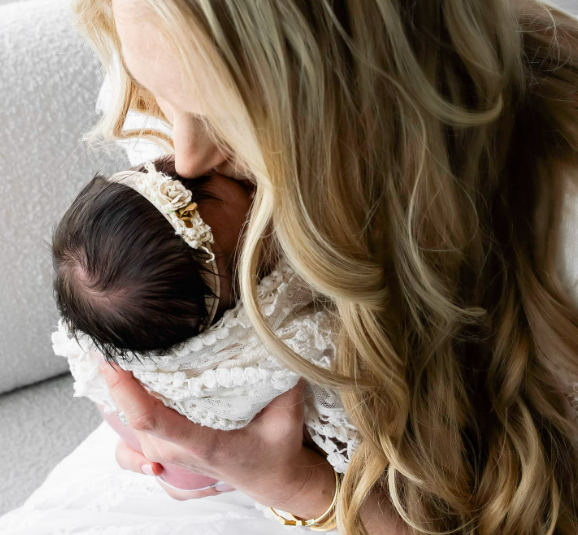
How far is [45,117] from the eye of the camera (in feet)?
4.20

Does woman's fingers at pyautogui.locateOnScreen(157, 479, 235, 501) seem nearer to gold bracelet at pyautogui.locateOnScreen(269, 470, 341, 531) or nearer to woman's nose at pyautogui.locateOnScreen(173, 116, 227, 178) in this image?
gold bracelet at pyautogui.locateOnScreen(269, 470, 341, 531)

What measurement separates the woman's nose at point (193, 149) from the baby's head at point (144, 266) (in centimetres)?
4

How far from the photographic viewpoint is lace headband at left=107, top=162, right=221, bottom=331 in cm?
74

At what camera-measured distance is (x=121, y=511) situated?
107 centimetres

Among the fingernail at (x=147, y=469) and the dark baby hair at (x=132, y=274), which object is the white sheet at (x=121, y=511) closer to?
the fingernail at (x=147, y=469)

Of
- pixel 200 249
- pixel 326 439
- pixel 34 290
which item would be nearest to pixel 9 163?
pixel 34 290

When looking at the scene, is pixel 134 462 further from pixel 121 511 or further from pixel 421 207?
pixel 421 207

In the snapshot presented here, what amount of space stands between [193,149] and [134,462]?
21.7 inches

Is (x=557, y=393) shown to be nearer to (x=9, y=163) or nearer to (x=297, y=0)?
(x=297, y=0)

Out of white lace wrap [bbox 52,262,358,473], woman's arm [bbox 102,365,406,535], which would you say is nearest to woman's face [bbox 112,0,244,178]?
white lace wrap [bbox 52,262,358,473]

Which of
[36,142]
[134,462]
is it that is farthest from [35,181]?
[134,462]

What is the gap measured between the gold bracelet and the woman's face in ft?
1.59

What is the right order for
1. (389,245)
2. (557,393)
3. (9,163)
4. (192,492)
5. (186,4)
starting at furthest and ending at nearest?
1. (9,163)
2. (192,492)
3. (557,393)
4. (389,245)
5. (186,4)

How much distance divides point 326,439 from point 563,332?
324 millimetres
